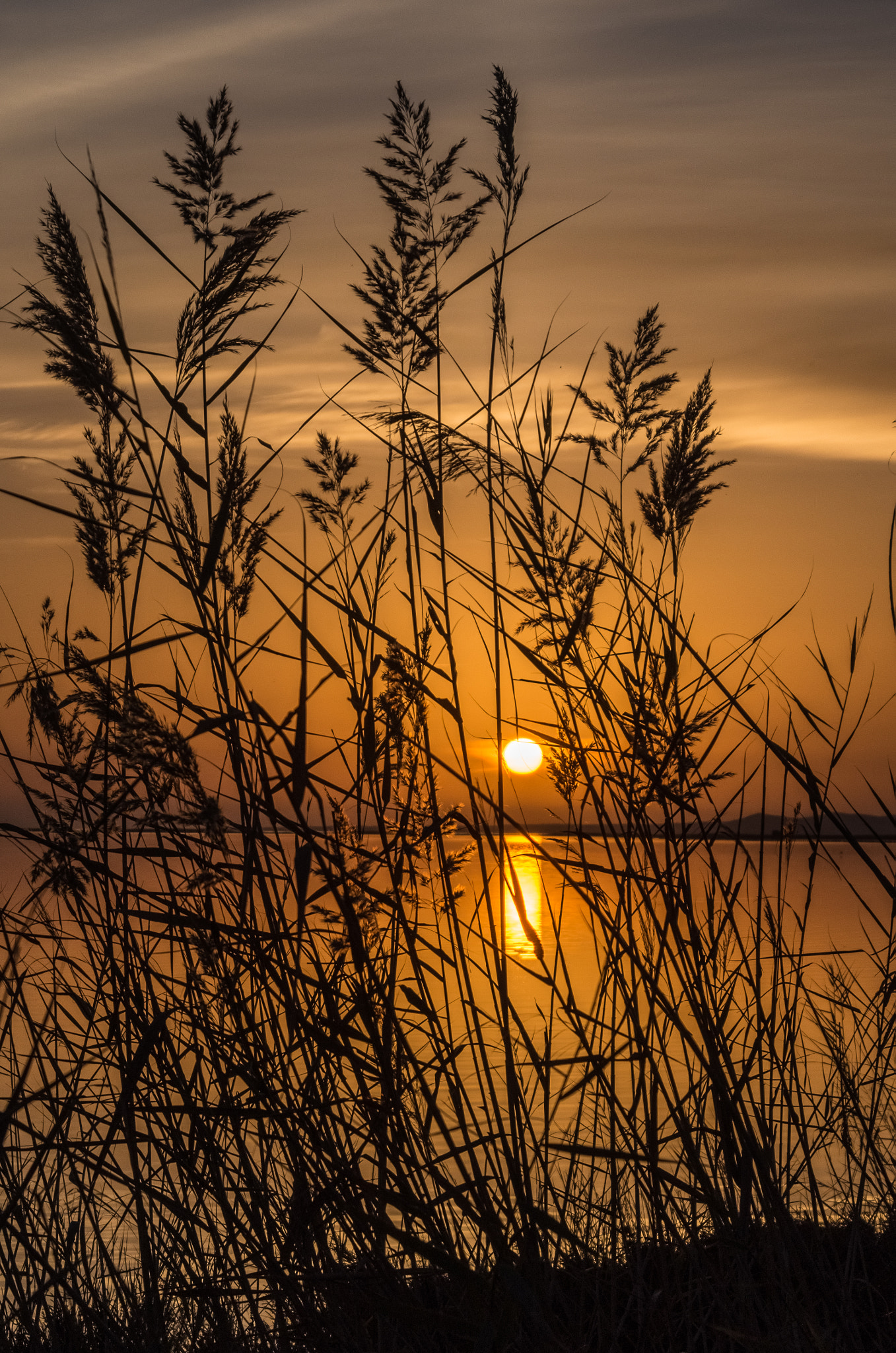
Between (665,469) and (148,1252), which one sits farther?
(665,469)

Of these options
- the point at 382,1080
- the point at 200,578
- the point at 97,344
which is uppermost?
the point at 97,344

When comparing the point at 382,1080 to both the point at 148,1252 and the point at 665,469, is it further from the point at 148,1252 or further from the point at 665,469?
the point at 665,469

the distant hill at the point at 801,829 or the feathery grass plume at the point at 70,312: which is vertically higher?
the feathery grass plume at the point at 70,312

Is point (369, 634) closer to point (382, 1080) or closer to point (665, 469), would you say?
point (382, 1080)

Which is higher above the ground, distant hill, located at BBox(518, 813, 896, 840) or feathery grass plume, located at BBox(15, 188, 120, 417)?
feathery grass plume, located at BBox(15, 188, 120, 417)

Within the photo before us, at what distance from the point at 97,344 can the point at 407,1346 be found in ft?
4.76

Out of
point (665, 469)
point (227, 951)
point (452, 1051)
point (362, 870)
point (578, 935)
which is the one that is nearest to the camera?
point (362, 870)

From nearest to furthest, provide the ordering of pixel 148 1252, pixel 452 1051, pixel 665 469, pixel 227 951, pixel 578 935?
1. pixel 227 951
2. pixel 452 1051
3. pixel 148 1252
4. pixel 665 469
5. pixel 578 935

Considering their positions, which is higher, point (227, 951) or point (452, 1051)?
point (227, 951)

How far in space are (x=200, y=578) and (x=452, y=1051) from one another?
0.78 m

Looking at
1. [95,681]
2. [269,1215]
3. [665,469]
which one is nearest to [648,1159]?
[269,1215]

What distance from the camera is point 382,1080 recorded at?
1.48 metres

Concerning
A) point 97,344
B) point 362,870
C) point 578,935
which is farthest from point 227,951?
point 578,935

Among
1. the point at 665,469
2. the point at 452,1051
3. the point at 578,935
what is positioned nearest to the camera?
the point at 452,1051
